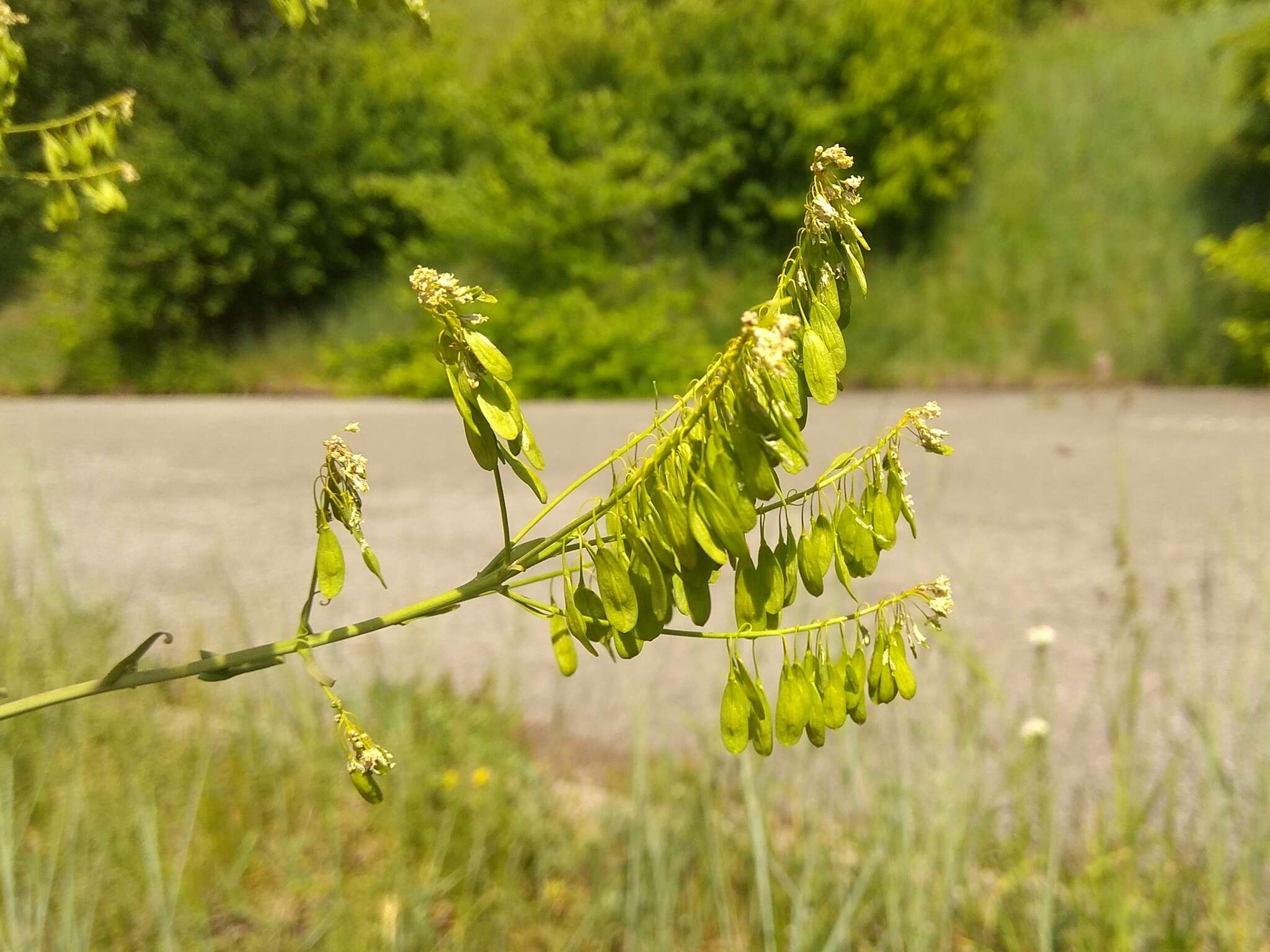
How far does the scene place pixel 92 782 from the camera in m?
1.11

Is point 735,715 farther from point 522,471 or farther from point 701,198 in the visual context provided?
point 701,198

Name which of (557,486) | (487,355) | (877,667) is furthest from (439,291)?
(557,486)

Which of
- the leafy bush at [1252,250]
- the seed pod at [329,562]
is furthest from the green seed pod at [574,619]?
the leafy bush at [1252,250]

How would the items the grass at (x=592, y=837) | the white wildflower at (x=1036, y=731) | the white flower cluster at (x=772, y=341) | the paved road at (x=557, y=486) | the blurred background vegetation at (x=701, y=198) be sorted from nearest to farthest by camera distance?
the white flower cluster at (x=772, y=341), the grass at (x=592, y=837), the white wildflower at (x=1036, y=731), the paved road at (x=557, y=486), the blurred background vegetation at (x=701, y=198)

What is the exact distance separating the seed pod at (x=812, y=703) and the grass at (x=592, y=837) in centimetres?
63

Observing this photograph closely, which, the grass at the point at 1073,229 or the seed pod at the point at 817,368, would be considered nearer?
the seed pod at the point at 817,368

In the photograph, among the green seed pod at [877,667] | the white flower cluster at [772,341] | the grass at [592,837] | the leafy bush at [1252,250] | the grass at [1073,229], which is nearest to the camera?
the white flower cluster at [772,341]

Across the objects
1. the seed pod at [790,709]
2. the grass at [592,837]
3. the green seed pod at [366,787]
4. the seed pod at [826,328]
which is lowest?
the grass at [592,837]

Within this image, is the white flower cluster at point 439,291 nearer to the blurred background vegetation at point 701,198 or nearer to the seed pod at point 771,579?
the seed pod at point 771,579

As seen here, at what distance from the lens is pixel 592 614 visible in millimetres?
321

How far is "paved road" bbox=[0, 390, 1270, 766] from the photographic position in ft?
5.77

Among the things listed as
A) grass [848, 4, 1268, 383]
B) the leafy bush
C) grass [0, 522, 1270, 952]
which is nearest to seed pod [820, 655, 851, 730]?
grass [0, 522, 1270, 952]

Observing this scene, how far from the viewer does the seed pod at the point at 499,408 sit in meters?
0.30

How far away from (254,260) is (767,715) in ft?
19.6
